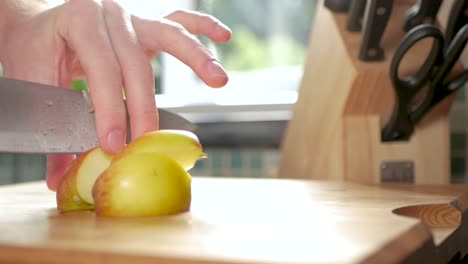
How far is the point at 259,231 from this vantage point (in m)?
0.56

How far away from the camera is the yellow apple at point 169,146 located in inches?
29.1

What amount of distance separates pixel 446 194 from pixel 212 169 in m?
0.90

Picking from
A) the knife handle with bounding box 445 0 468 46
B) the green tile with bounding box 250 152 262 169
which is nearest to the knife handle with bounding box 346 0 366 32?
the knife handle with bounding box 445 0 468 46

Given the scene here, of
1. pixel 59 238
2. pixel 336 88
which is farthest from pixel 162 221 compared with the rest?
pixel 336 88

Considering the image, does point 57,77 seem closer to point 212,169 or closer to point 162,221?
point 162,221

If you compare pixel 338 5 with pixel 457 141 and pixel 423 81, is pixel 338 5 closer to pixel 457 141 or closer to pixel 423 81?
pixel 423 81

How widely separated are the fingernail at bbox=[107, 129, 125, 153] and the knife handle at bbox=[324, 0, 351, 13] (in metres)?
0.52

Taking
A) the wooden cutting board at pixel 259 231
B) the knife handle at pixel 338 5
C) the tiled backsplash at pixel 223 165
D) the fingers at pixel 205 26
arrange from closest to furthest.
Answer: the wooden cutting board at pixel 259 231
the fingers at pixel 205 26
the knife handle at pixel 338 5
the tiled backsplash at pixel 223 165

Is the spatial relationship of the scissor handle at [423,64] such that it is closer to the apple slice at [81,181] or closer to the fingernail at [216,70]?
the fingernail at [216,70]

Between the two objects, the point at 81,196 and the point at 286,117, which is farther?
the point at 286,117

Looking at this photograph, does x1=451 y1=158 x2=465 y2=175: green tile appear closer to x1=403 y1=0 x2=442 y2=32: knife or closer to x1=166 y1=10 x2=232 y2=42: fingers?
x1=403 y1=0 x2=442 y2=32: knife

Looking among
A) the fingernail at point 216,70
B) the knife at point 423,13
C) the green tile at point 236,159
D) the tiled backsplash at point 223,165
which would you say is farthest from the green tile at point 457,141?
the fingernail at point 216,70

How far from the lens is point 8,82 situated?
79 centimetres

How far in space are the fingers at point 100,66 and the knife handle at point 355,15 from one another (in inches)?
16.8
